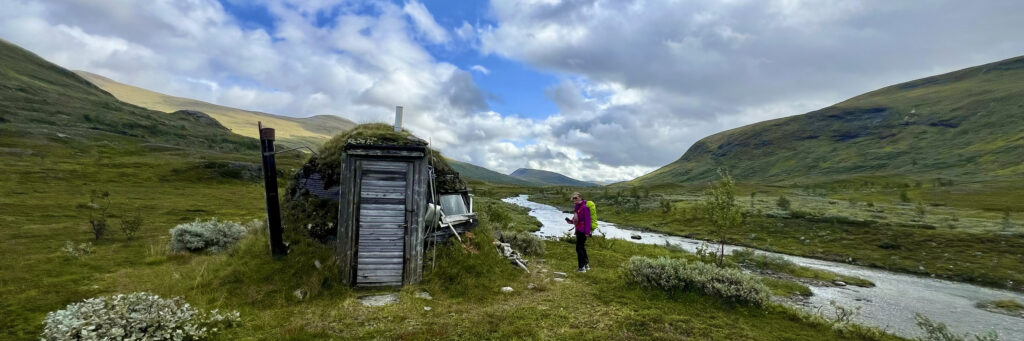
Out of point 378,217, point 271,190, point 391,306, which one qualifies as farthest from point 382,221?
point 271,190

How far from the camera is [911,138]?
140500 millimetres

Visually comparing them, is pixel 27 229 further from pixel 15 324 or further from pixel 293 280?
pixel 293 280

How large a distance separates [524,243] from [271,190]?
1063cm

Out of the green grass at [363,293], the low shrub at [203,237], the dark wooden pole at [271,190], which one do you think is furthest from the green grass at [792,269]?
the low shrub at [203,237]

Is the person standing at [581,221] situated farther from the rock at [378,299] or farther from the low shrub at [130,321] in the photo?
the low shrub at [130,321]

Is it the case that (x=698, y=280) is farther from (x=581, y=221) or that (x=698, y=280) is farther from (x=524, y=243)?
(x=524, y=243)

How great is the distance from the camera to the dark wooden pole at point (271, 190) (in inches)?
453

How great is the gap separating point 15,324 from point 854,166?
565 ft

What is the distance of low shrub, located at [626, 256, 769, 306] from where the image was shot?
11.9 metres

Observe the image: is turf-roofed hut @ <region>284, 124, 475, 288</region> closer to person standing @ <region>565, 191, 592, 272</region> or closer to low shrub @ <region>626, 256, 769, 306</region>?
person standing @ <region>565, 191, 592, 272</region>

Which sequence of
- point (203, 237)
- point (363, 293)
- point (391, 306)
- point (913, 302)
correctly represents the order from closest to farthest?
point (391, 306) → point (363, 293) → point (203, 237) → point (913, 302)

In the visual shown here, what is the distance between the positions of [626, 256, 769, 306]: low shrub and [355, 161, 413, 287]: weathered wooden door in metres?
7.62

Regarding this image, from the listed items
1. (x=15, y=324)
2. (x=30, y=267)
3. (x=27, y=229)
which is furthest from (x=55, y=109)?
(x=15, y=324)

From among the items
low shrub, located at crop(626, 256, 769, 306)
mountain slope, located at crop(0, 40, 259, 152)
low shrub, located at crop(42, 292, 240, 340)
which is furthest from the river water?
mountain slope, located at crop(0, 40, 259, 152)
